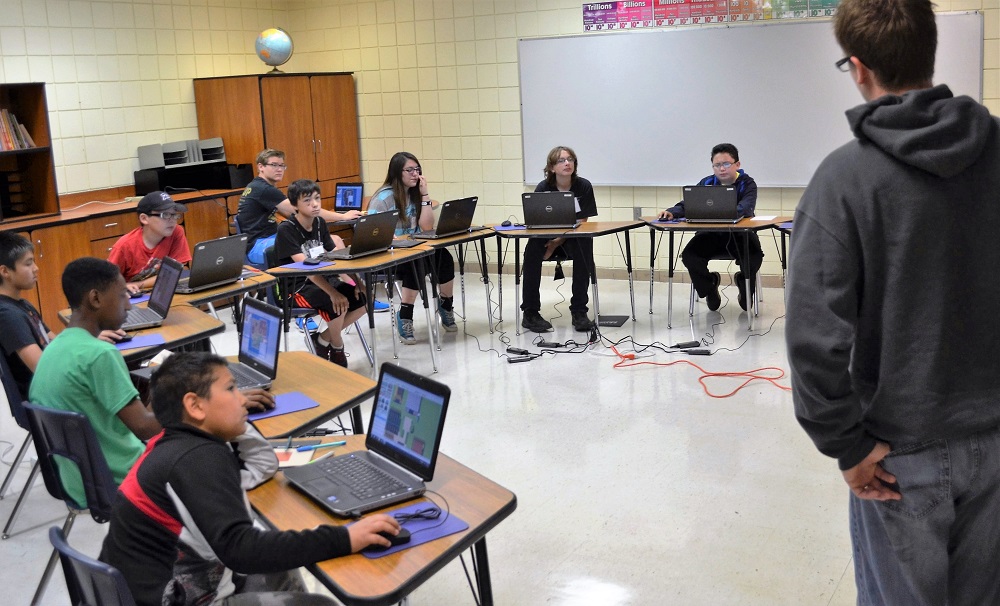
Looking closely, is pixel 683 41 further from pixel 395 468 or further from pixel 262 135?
pixel 395 468

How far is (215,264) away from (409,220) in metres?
1.98

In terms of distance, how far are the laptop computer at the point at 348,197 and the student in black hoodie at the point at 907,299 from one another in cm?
678

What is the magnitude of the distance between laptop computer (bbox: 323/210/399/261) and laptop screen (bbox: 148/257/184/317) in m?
1.26

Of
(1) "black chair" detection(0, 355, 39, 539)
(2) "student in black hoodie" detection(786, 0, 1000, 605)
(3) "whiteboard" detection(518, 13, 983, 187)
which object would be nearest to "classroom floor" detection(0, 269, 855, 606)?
(1) "black chair" detection(0, 355, 39, 539)

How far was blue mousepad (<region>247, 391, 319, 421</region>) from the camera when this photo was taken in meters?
2.98

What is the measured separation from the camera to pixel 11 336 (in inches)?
144

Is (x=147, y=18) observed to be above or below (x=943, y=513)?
above

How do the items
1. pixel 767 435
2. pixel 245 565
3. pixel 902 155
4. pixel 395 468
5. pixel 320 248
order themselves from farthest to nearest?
pixel 320 248 < pixel 767 435 < pixel 395 468 < pixel 245 565 < pixel 902 155

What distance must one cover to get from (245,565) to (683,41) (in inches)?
258

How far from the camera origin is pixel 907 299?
1548 mm

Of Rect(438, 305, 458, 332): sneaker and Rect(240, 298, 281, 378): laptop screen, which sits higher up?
Rect(240, 298, 281, 378): laptop screen

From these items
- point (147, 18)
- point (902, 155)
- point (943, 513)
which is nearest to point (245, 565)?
point (943, 513)

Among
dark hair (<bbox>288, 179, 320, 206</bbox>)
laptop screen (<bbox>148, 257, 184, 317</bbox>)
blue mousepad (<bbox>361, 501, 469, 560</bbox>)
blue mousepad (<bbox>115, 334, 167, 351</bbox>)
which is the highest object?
dark hair (<bbox>288, 179, 320, 206</bbox>)

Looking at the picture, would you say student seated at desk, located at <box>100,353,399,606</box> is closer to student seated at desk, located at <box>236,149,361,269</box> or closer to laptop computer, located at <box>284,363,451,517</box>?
laptop computer, located at <box>284,363,451,517</box>
